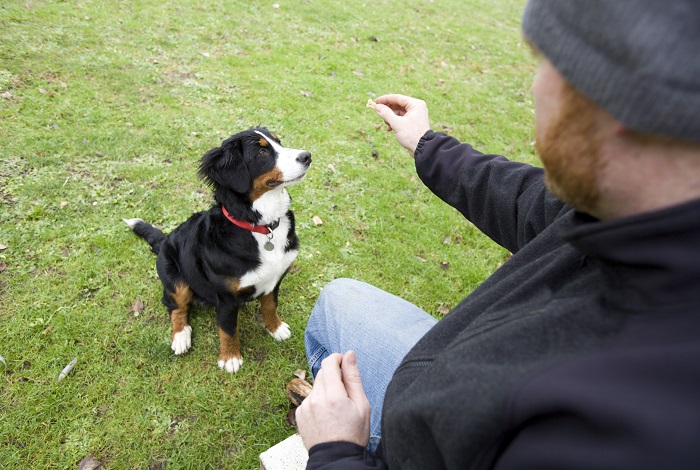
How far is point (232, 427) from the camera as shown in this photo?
2.58 meters

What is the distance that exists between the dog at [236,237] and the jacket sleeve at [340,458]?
1429 millimetres

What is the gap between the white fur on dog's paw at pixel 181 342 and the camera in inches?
113

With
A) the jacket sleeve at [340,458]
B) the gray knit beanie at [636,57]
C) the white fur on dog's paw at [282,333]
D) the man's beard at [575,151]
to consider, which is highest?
the gray knit beanie at [636,57]

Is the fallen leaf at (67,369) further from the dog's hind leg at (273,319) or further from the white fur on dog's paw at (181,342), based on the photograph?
the dog's hind leg at (273,319)

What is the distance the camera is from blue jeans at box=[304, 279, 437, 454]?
1.71 meters

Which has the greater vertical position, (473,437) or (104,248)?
(473,437)

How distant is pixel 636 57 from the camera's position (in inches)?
25.4

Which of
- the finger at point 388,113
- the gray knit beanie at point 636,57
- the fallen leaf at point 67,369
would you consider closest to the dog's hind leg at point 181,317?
the fallen leaf at point 67,369

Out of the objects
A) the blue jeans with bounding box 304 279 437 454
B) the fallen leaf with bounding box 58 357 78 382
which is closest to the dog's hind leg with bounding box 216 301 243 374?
the blue jeans with bounding box 304 279 437 454

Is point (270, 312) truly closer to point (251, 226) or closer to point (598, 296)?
point (251, 226)

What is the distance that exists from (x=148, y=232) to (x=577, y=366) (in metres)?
3.28

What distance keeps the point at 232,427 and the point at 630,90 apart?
265 cm

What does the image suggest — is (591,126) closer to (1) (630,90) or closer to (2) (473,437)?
(1) (630,90)

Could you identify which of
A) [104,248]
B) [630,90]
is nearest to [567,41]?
[630,90]
